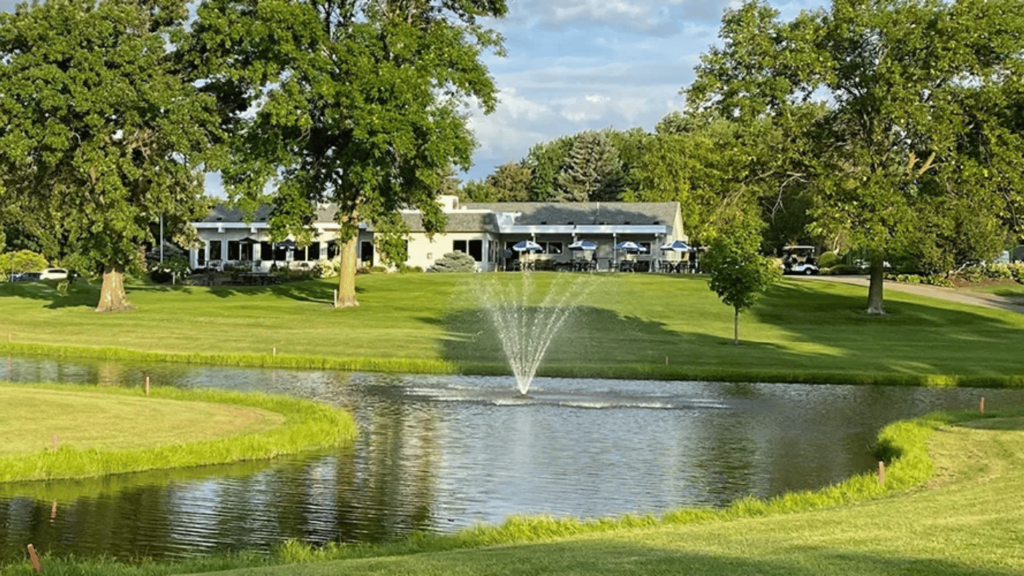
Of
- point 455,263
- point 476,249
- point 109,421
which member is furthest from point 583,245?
point 109,421

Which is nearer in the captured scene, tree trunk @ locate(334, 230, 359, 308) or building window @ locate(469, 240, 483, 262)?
tree trunk @ locate(334, 230, 359, 308)

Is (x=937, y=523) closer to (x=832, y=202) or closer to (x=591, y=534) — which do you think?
(x=591, y=534)

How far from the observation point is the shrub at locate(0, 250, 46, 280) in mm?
98762

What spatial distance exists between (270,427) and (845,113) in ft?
129

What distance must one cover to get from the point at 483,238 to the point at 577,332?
1506 inches

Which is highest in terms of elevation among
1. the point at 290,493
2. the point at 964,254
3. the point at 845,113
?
the point at 845,113

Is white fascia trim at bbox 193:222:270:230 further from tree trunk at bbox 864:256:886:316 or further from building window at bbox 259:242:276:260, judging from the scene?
tree trunk at bbox 864:256:886:316

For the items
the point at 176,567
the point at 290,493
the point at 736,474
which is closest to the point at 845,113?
the point at 736,474

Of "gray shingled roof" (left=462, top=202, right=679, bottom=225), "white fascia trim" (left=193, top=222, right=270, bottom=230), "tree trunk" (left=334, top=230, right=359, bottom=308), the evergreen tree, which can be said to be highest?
the evergreen tree

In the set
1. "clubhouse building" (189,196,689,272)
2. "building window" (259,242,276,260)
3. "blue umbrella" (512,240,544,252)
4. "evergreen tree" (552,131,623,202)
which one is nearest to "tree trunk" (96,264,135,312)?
"clubhouse building" (189,196,689,272)

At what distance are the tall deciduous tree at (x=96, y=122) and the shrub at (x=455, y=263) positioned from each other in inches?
1212

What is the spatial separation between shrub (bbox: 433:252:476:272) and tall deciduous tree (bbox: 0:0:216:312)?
30786 millimetres

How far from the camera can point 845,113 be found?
187 feet

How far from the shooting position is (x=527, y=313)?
5975 cm
